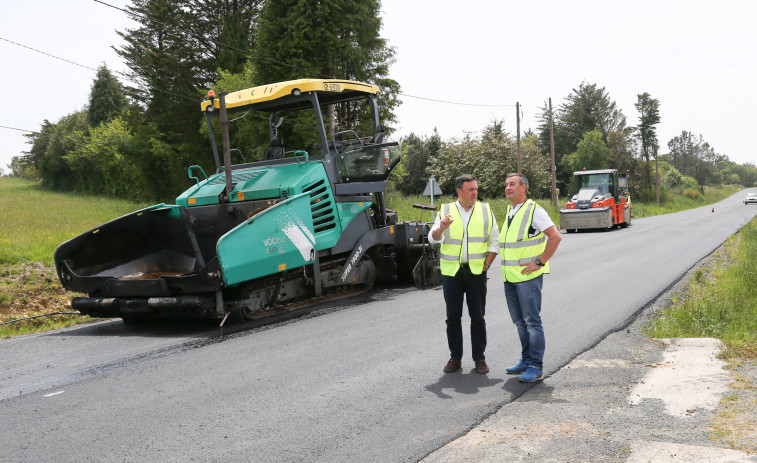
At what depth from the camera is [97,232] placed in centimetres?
729

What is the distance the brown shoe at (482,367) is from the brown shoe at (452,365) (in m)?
0.15

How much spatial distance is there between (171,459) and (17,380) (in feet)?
8.25

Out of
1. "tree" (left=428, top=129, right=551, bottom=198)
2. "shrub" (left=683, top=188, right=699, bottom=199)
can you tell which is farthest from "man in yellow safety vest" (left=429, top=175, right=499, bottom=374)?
"shrub" (left=683, top=188, right=699, bottom=199)

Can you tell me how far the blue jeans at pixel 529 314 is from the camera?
190 inches

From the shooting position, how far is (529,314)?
15.9ft

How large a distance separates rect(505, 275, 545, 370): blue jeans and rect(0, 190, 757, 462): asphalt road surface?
12.0 inches

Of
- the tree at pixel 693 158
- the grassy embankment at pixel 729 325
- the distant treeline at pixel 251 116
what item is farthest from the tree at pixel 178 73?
the tree at pixel 693 158

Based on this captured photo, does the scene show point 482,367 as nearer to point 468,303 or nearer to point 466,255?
point 468,303

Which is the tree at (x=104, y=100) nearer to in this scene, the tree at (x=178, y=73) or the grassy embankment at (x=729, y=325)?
the tree at (x=178, y=73)

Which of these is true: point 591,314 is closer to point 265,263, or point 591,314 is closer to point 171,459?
point 265,263

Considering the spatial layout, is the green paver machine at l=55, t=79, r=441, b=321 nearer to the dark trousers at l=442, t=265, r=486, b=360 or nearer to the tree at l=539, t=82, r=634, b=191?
the dark trousers at l=442, t=265, r=486, b=360

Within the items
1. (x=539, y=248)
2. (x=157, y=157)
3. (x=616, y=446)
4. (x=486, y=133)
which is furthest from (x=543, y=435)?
(x=486, y=133)

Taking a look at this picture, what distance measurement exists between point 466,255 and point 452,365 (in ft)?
3.16

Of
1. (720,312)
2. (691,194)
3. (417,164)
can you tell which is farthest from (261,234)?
(691,194)
